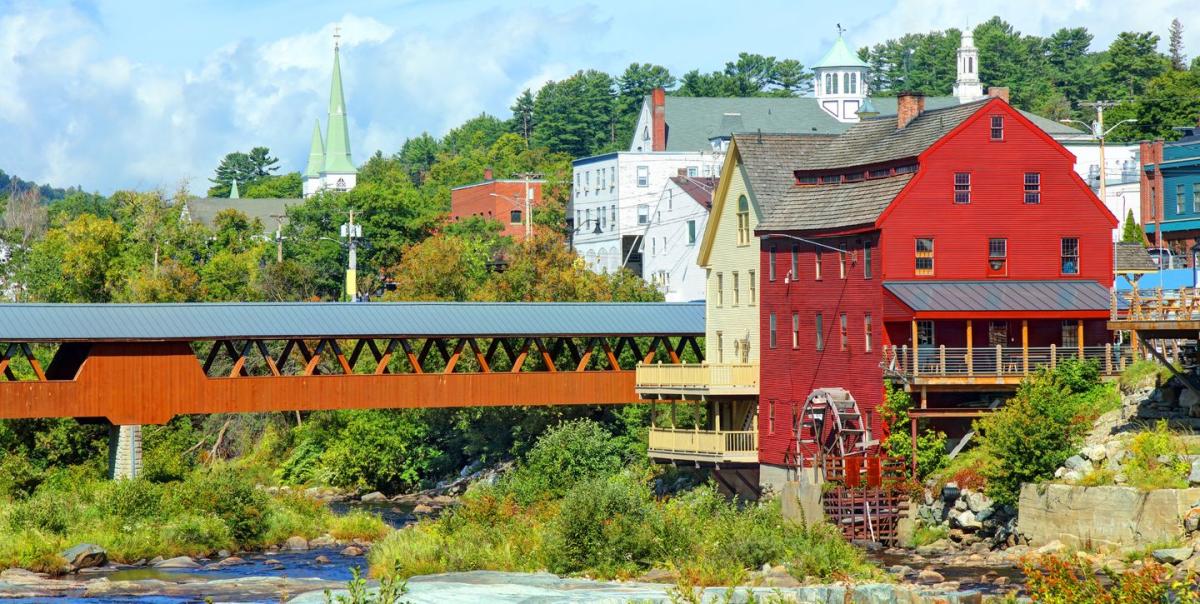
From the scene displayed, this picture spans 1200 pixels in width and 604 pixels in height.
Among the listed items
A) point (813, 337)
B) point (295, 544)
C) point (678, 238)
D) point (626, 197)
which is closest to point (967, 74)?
point (626, 197)

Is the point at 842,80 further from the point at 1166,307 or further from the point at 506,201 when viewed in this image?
the point at 1166,307

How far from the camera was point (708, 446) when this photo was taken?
56.4 m

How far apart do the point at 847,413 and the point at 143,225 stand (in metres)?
60.9

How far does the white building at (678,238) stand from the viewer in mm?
86625

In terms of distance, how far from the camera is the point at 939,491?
48.0 metres

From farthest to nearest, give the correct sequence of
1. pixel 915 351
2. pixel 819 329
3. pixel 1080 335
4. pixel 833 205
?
pixel 833 205 → pixel 819 329 → pixel 1080 335 → pixel 915 351

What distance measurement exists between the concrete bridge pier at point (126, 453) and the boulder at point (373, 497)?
51.1 feet

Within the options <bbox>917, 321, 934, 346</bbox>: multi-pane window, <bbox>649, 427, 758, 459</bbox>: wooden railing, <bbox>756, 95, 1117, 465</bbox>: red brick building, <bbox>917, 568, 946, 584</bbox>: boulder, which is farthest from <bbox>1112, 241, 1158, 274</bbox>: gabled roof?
<bbox>917, 568, 946, 584</bbox>: boulder

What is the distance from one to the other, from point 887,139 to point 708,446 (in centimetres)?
1067

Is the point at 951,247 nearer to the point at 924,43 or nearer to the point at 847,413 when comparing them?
the point at 847,413

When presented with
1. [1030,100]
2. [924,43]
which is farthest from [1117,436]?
[924,43]

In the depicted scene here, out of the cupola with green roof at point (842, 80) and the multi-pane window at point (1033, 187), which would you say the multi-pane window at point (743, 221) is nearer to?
the multi-pane window at point (1033, 187)

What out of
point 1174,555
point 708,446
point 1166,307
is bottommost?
point 1174,555

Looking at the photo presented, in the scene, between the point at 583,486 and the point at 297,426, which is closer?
the point at 583,486
